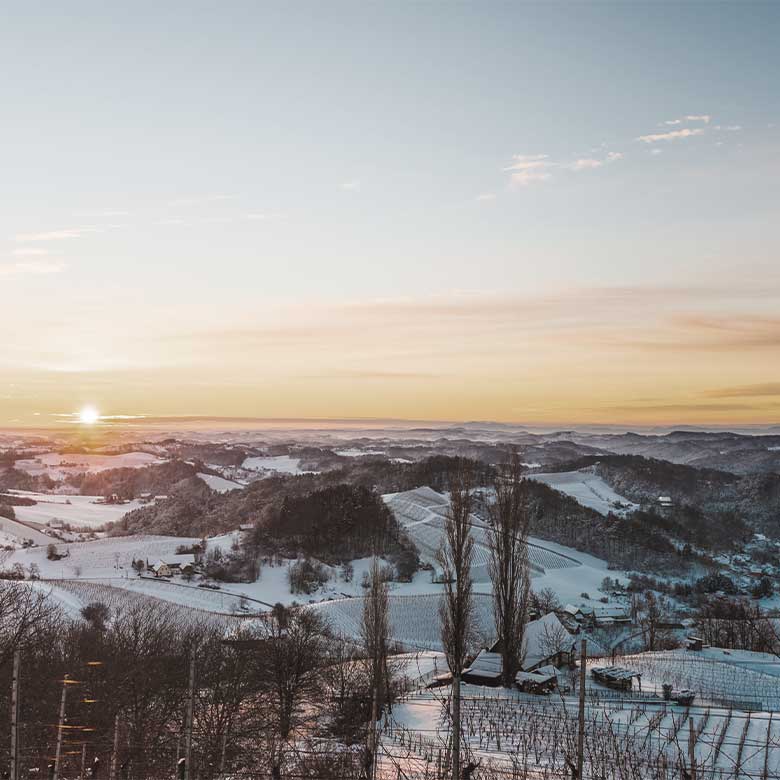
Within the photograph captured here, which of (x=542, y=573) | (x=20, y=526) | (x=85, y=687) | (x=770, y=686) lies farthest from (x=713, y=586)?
(x=20, y=526)

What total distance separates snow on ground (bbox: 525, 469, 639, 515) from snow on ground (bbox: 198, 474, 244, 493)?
174 ft

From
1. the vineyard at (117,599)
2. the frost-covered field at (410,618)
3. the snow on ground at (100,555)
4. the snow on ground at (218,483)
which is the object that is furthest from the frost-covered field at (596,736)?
the snow on ground at (218,483)

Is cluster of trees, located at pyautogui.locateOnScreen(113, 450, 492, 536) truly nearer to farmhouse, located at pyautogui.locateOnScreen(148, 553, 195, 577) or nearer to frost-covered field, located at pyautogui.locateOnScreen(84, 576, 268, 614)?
farmhouse, located at pyautogui.locateOnScreen(148, 553, 195, 577)

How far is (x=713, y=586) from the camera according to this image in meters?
70.1

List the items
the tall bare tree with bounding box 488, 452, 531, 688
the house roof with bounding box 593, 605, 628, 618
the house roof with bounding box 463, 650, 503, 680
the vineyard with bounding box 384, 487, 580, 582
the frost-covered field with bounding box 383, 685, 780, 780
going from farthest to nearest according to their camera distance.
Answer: the vineyard with bounding box 384, 487, 580, 582, the house roof with bounding box 593, 605, 628, 618, the house roof with bounding box 463, 650, 503, 680, the tall bare tree with bounding box 488, 452, 531, 688, the frost-covered field with bounding box 383, 685, 780, 780

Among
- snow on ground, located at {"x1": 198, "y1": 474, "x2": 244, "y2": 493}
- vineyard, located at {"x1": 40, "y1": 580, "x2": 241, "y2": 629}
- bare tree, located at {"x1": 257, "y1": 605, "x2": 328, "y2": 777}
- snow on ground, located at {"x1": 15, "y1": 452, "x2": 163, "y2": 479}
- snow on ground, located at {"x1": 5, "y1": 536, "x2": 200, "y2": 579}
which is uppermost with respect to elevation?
bare tree, located at {"x1": 257, "y1": 605, "x2": 328, "y2": 777}

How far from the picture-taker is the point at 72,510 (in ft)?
391

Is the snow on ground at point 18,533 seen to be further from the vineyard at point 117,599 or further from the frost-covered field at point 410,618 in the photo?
the frost-covered field at point 410,618

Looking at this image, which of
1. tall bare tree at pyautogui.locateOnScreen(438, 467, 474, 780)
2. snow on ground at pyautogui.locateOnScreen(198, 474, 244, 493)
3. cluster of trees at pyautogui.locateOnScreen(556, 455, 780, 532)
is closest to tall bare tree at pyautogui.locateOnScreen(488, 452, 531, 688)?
tall bare tree at pyautogui.locateOnScreen(438, 467, 474, 780)

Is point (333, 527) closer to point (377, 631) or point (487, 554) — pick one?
point (487, 554)

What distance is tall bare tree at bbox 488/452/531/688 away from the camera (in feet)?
90.4

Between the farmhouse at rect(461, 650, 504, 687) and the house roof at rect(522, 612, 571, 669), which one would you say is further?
the house roof at rect(522, 612, 571, 669)

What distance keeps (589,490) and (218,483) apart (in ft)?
217

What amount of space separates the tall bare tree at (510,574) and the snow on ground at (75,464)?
152178 millimetres
